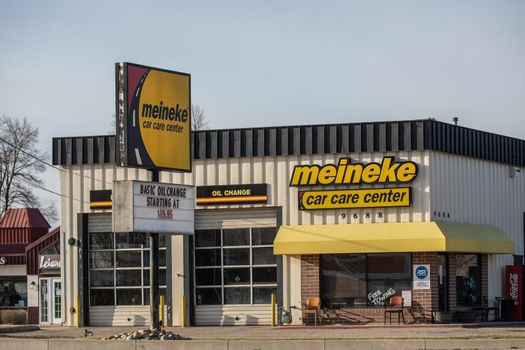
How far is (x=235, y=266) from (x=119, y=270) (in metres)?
4.62

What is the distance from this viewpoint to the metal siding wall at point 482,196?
127 feet

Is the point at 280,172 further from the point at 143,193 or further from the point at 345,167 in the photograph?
the point at 143,193

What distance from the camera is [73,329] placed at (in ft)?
134

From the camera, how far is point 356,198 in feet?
127

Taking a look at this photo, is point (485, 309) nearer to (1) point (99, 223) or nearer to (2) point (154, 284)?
(2) point (154, 284)

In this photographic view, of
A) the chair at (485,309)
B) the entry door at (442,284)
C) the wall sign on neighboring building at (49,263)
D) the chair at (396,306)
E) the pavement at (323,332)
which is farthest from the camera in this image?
the wall sign on neighboring building at (49,263)

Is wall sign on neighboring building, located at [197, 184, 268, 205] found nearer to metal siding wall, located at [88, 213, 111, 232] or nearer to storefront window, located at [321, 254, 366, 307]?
storefront window, located at [321, 254, 366, 307]

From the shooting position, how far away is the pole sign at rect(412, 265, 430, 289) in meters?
37.8

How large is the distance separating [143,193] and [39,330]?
Answer: 10.1m

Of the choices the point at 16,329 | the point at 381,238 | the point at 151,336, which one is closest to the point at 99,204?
the point at 16,329

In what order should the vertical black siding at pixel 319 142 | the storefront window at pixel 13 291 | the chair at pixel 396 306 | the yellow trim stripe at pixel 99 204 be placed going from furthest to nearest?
1. the storefront window at pixel 13 291
2. the yellow trim stripe at pixel 99 204
3. the vertical black siding at pixel 319 142
4. the chair at pixel 396 306

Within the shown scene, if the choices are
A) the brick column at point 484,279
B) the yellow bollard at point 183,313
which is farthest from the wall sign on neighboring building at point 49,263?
the brick column at point 484,279

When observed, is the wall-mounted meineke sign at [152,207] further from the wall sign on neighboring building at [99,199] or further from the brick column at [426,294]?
the brick column at [426,294]

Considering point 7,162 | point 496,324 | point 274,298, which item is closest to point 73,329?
point 274,298
